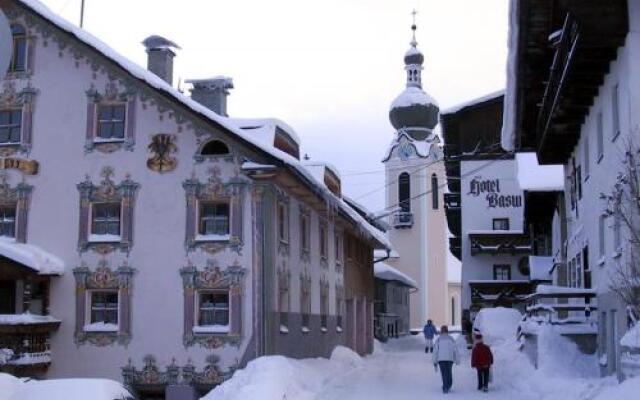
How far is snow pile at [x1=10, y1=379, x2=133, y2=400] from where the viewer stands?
11.4 m

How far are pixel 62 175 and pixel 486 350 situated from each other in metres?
12.4

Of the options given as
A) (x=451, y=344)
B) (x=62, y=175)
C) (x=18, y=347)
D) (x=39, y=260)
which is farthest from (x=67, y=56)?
(x=451, y=344)

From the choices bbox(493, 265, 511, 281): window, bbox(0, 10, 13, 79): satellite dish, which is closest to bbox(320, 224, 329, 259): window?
bbox(493, 265, 511, 281): window

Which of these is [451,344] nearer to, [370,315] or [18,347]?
[18,347]

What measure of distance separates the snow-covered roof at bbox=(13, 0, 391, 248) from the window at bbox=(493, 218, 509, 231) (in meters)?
20.7

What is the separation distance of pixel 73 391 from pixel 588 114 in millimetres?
14240

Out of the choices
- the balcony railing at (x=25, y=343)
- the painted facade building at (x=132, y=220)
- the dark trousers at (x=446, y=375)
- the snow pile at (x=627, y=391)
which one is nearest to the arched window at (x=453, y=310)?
the painted facade building at (x=132, y=220)

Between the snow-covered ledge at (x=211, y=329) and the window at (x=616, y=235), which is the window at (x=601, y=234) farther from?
the snow-covered ledge at (x=211, y=329)

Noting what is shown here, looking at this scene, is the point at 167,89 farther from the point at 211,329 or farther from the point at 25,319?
the point at 25,319

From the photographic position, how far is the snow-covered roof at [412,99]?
76.4 m

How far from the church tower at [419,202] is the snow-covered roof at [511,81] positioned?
46.7 m

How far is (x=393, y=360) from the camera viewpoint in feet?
117

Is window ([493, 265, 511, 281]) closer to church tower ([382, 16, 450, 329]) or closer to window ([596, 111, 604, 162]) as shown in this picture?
window ([596, 111, 604, 162])

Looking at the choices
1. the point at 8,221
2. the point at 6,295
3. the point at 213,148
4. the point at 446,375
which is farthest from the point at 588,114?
the point at 6,295
